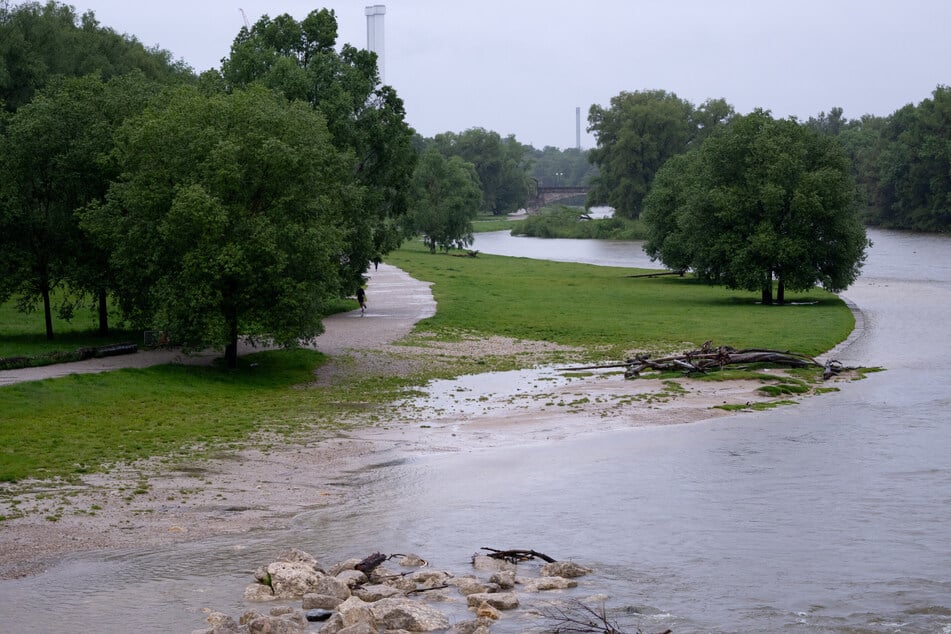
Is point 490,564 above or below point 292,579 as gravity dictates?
below

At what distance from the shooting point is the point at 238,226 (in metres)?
30.1

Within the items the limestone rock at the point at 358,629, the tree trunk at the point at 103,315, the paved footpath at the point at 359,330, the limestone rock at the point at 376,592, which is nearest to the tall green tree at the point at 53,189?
the tree trunk at the point at 103,315

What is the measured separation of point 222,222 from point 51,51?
Answer: 111 ft

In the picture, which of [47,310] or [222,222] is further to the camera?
[47,310]

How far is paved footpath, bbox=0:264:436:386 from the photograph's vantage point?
2928 centimetres

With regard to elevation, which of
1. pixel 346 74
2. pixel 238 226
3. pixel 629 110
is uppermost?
pixel 629 110

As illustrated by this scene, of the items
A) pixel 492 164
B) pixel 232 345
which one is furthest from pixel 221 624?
pixel 492 164

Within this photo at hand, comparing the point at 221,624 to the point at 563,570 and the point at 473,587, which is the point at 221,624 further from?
the point at 563,570

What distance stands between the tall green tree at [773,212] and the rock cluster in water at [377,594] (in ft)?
139

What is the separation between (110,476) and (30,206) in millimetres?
17936

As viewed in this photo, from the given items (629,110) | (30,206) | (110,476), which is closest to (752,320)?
(30,206)

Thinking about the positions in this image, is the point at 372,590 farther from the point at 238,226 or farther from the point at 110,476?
the point at 238,226

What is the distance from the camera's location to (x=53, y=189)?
114 ft

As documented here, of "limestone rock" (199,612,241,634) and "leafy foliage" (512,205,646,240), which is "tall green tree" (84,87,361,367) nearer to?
"limestone rock" (199,612,241,634)
